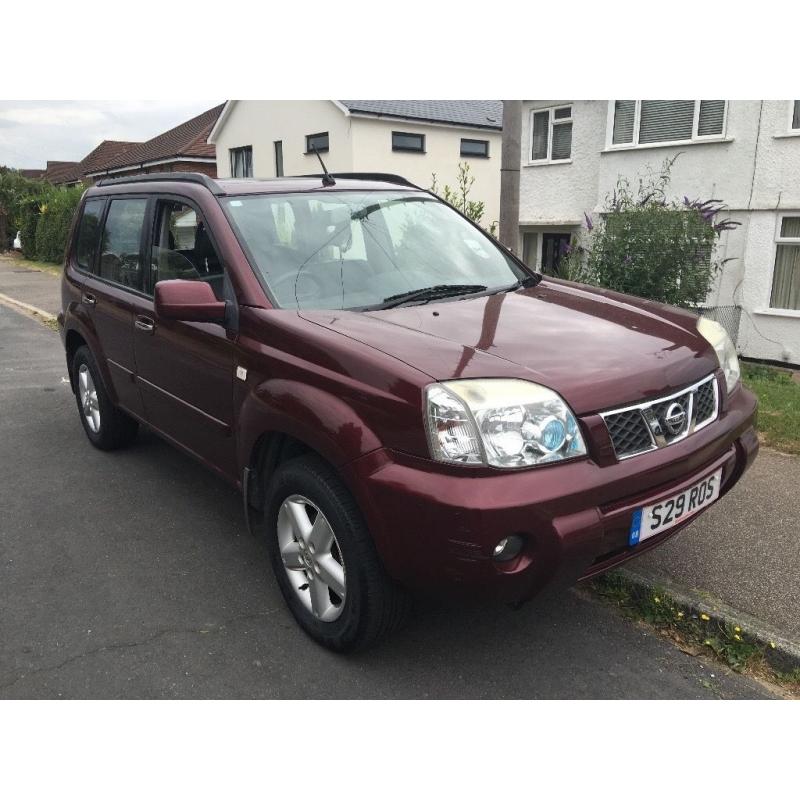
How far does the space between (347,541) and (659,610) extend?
1540 mm

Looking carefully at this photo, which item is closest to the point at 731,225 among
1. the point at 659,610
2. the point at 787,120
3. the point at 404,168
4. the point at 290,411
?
the point at 787,120

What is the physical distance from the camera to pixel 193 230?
148 inches

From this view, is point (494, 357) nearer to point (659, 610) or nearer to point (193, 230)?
point (659, 610)

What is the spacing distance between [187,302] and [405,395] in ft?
4.08

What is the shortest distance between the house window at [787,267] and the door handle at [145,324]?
10.2 m

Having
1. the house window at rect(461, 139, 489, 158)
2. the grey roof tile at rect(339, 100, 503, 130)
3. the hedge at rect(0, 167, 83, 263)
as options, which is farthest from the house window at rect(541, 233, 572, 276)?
the hedge at rect(0, 167, 83, 263)

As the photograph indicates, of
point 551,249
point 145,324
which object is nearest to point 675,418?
point 145,324

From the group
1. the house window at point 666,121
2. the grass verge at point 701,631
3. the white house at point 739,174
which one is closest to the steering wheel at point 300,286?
the grass verge at point 701,631

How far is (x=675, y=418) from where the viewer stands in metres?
2.75

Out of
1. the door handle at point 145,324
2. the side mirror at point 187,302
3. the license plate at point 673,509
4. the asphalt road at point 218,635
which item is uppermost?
the side mirror at point 187,302

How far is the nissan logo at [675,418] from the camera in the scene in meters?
2.72

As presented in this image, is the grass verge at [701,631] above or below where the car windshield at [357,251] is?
below

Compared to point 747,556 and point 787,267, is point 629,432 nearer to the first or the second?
point 747,556

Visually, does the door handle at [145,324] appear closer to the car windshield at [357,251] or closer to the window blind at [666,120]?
the car windshield at [357,251]
